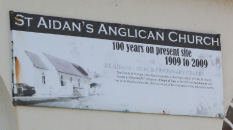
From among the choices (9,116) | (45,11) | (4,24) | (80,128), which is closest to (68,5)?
(45,11)

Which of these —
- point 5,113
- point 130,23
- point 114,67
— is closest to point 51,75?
point 114,67

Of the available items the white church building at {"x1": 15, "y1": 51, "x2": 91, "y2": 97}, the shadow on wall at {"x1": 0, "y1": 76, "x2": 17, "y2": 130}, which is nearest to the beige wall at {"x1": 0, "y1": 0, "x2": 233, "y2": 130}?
the white church building at {"x1": 15, "y1": 51, "x2": 91, "y2": 97}

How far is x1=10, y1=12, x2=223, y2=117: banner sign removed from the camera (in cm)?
859

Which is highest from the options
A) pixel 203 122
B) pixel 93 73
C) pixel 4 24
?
pixel 4 24

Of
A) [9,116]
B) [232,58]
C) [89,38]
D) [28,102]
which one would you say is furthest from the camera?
[232,58]

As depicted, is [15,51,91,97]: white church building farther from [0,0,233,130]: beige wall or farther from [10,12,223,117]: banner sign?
[0,0,233,130]: beige wall

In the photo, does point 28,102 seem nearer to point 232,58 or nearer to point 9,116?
point 9,116

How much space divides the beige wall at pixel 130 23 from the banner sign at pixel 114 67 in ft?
0.27

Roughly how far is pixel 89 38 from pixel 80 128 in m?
1.17

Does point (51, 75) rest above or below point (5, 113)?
above

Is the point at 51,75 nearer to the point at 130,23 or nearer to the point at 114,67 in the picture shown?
the point at 114,67

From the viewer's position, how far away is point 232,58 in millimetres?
9805

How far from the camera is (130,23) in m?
9.34

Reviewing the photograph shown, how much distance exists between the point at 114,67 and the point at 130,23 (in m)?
0.65
